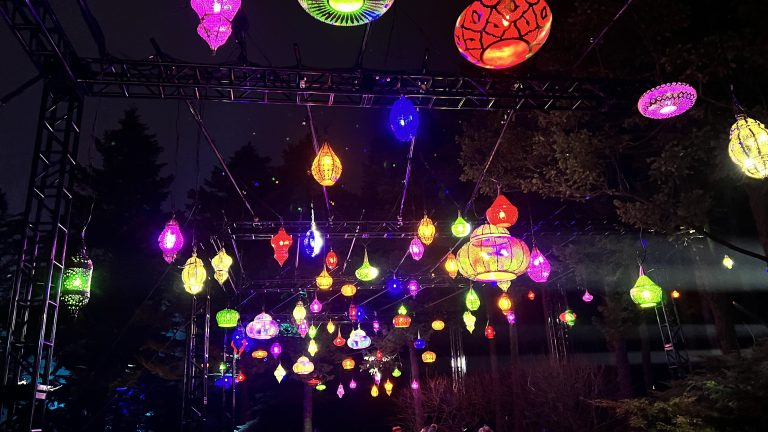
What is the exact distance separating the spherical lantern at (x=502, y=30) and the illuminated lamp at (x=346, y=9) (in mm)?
783

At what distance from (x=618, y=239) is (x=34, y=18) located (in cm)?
1156

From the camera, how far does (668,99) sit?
18.8 ft

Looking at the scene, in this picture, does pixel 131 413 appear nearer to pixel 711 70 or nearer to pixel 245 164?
pixel 245 164

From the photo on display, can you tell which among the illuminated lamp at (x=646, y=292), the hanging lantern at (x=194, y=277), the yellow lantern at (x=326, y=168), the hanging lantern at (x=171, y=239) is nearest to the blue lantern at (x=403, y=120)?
the yellow lantern at (x=326, y=168)

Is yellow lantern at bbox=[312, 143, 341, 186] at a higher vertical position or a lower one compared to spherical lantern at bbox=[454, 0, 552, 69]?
higher

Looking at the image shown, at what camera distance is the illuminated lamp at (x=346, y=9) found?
130 inches

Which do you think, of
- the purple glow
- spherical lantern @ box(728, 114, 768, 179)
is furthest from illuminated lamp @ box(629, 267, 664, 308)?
spherical lantern @ box(728, 114, 768, 179)

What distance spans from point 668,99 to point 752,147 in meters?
1.08

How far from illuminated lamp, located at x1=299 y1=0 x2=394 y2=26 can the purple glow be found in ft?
12.3

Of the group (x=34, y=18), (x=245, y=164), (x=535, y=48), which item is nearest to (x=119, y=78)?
(x=34, y=18)

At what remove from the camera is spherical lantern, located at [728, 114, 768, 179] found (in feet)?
16.1

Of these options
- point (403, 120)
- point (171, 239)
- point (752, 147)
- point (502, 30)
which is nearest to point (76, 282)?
point (171, 239)

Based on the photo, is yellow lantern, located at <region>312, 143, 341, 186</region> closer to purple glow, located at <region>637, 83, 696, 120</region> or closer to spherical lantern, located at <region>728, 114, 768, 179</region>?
purple glow, located at <region>637, 83, 696, 120</region>

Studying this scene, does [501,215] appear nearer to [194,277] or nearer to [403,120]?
[403,120]
